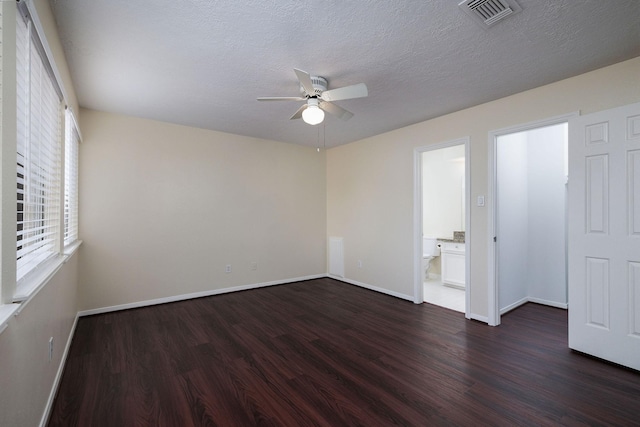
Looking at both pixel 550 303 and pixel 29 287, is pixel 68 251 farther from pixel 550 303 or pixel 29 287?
pixel 550 303

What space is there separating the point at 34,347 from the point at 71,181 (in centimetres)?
213

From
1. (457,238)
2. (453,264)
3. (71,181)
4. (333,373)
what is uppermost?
(71,181)

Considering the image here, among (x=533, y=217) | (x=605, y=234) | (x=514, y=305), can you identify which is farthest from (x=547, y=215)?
(x=605, y=234)

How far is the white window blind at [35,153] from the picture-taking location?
1.46 m

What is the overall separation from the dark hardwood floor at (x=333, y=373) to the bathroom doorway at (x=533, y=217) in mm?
499

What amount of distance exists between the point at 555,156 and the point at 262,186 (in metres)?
4.36

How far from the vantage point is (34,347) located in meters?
1.52

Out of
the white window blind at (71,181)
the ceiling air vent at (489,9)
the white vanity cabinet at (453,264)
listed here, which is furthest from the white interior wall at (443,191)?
the white window blind at (71,181)

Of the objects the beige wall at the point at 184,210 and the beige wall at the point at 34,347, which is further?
the beige wall at the point at 184,210

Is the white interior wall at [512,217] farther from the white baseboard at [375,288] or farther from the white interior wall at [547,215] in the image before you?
the white baseboard at [375,288]

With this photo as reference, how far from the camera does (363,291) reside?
4.58 meters

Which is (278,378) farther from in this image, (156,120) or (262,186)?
(156,120)

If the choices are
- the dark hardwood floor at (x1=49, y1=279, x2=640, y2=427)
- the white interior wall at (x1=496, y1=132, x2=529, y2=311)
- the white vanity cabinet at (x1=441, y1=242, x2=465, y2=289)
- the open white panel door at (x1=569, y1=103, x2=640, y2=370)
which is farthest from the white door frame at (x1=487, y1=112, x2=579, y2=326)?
the white vanity cabinet at (x1=441, y1=242, x2=465, y2=289)

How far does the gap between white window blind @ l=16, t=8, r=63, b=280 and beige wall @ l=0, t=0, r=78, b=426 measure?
200 mm
